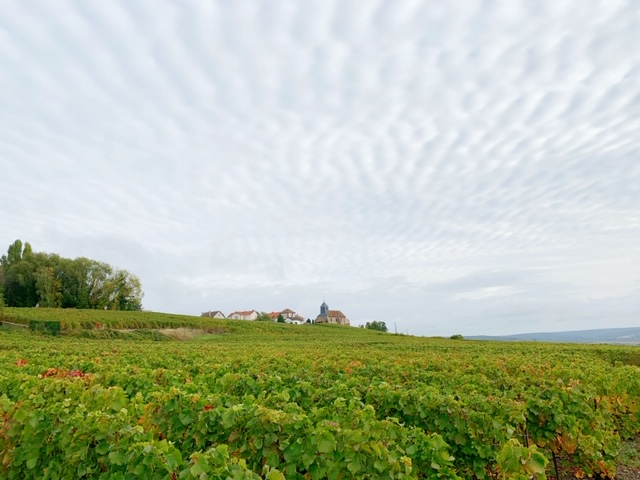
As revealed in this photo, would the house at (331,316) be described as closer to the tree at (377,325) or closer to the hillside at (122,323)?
the tree at (377,325)

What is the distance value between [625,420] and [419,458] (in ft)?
27.8

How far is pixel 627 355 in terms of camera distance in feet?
70.7

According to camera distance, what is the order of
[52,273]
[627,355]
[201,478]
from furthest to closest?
1. [52,273]
2. [627,355]
3. [201,478]

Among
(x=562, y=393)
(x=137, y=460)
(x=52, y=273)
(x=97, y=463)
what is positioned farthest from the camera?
(x=52, y=273)

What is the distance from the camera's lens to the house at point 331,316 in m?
143

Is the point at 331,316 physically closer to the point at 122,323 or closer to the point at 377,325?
the point at 377,325

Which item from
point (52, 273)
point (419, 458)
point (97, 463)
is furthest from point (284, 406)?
point (52, 273)

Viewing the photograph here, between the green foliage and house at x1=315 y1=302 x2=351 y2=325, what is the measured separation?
10252 cm

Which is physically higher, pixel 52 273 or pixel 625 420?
pixel 52 273

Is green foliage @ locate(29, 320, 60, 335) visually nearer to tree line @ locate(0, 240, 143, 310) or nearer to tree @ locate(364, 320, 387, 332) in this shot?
tree line @ locate(0, 240, 143, 310)

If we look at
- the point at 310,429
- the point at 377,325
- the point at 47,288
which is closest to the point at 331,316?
the point at 377,325

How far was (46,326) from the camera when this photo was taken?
43625mm

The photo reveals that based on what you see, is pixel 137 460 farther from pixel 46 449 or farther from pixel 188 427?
pixel 46 449

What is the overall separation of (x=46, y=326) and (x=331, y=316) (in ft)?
353
